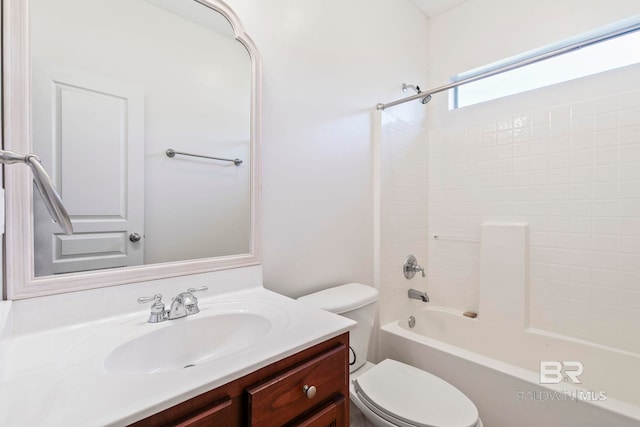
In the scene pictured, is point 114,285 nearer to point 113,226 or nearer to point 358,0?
point 113,226

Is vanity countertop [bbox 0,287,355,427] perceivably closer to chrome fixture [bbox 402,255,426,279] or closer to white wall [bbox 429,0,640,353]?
chrome fixture [bbox 402,255,426,279]

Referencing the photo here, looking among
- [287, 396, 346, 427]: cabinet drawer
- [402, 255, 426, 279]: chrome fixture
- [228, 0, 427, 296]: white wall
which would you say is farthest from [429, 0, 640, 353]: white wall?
[287, 396, 346, 427]: cabinet drawer

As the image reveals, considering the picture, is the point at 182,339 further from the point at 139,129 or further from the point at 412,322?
the point at 412,322

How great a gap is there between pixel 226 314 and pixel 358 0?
184cm

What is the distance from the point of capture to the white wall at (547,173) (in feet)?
5.17

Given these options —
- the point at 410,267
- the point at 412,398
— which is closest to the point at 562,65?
the point at 410,267

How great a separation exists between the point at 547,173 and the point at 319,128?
4.75ft

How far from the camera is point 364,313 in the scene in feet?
4.56

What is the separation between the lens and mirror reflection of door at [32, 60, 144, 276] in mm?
813

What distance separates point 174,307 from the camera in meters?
0.90

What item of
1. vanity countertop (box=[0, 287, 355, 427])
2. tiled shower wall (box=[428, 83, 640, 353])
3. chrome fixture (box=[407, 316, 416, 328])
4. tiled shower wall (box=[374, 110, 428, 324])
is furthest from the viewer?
chrome fixture (box=[407, 316, 416, 328])

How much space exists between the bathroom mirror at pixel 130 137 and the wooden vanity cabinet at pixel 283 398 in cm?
52

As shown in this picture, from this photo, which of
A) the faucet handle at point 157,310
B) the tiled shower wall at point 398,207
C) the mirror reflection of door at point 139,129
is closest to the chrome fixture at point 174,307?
the faucet handle at point 157,310

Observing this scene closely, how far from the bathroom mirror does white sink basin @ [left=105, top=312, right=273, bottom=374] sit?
0.21 meters
